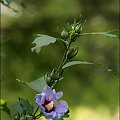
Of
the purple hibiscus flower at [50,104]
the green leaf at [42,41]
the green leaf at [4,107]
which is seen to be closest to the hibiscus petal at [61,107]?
the purple hibiscus flower at [50,104]

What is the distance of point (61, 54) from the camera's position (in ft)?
10.8

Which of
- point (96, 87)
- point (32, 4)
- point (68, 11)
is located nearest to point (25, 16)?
point (32, 4)

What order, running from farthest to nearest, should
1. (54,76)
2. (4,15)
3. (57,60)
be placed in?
(4,15) < (57,60) < (54,76)

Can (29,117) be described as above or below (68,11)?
below

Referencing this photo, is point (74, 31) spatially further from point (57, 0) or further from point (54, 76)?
point (57, 0)

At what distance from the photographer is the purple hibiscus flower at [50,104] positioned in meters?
0.84

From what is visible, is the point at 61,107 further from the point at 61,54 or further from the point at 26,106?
the point at 61,54

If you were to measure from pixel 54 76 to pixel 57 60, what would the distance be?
2285 millimetres

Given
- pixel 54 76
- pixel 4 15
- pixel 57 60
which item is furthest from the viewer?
pixel 4 15

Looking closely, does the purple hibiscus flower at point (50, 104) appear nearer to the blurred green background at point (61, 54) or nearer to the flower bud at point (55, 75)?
the flower bud at point (55, 75)

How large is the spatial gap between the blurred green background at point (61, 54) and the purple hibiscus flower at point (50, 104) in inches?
75.1

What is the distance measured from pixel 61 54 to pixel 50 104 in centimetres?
245

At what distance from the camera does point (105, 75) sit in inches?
144

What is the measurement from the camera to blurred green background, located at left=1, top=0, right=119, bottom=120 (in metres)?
2.93
